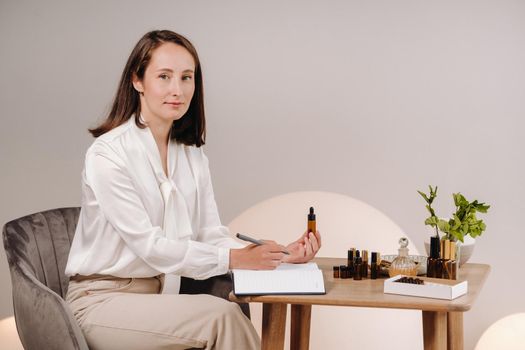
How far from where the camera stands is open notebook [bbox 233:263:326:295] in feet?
6.48

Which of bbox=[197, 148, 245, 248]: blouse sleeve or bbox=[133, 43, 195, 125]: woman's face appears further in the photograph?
bbox=[197, 148, 245, 248]: blouse sleeve

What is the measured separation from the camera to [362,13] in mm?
3414

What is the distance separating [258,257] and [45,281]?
78 cm

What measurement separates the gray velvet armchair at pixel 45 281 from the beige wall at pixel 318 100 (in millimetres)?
1092

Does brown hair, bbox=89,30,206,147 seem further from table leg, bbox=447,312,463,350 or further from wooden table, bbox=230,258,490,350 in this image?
table leg, bbox=447,312,463,350

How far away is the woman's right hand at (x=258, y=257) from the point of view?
217 centimetres

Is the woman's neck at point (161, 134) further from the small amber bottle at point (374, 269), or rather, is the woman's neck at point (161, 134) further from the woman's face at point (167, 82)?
the small amber bottle at point (374, 269)

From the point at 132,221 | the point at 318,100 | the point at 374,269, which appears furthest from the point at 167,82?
the point at 318,100

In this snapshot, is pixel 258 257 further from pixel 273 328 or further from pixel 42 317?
pixel 42 317

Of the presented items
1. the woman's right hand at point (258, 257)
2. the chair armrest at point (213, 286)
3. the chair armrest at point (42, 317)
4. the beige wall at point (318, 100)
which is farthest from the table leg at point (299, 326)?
the chair armrest at point (42, 317)

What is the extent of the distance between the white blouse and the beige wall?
1.23 metres

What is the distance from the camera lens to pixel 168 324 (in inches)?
79.6

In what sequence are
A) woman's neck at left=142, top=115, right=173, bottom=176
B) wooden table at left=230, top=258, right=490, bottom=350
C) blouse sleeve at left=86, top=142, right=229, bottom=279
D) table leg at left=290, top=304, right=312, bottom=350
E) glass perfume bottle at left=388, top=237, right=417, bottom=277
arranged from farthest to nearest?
table leg at left=290, top=304, right=312, bottom=350, woman's neck at left=142, top=115, right=173, bottom=176, glass perfume bottle at left=388, top=237, right=417, bottom=277, blouse sleeve at left=86, top=142, right=229, bottom=279, wooden table at left=230, top=258, right=490, bottom=350

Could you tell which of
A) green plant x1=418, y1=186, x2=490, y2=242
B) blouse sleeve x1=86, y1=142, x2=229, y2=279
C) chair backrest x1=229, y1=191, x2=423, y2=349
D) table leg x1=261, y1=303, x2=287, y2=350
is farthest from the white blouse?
chair backrest x1=229, y1=191, x2=423, y2=349
